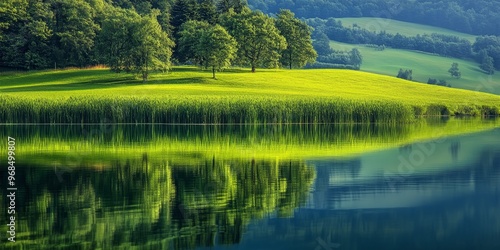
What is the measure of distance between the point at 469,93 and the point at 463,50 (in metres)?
47.9

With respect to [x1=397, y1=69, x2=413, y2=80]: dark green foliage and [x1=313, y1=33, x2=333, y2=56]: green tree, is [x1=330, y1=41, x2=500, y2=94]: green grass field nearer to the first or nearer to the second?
[x1=397, y1=69, x2=413, y2=80]: dark green foliage

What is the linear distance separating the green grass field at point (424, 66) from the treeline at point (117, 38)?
26.2 m

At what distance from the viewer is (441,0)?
170 meters

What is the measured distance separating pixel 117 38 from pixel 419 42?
7978cm

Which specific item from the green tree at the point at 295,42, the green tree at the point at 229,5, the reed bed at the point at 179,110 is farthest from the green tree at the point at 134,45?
the green tree at the point at 229,5

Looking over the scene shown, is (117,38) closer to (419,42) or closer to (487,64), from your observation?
(487,64)

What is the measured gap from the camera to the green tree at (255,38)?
88875 millimetres

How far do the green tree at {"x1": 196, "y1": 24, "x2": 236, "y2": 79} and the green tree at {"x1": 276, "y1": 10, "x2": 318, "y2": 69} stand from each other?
718 inches

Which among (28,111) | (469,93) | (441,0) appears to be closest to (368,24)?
(441,0)

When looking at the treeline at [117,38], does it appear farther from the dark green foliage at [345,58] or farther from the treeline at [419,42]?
the treeline at [419,42]

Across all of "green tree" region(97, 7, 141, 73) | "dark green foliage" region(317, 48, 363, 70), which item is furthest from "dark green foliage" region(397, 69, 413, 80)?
"green tree" region(97, 7, 141, 73)

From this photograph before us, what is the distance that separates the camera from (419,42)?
14112cm

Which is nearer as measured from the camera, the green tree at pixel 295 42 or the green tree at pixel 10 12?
the green tree at pixel 10 12

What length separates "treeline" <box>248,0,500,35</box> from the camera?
158 m
